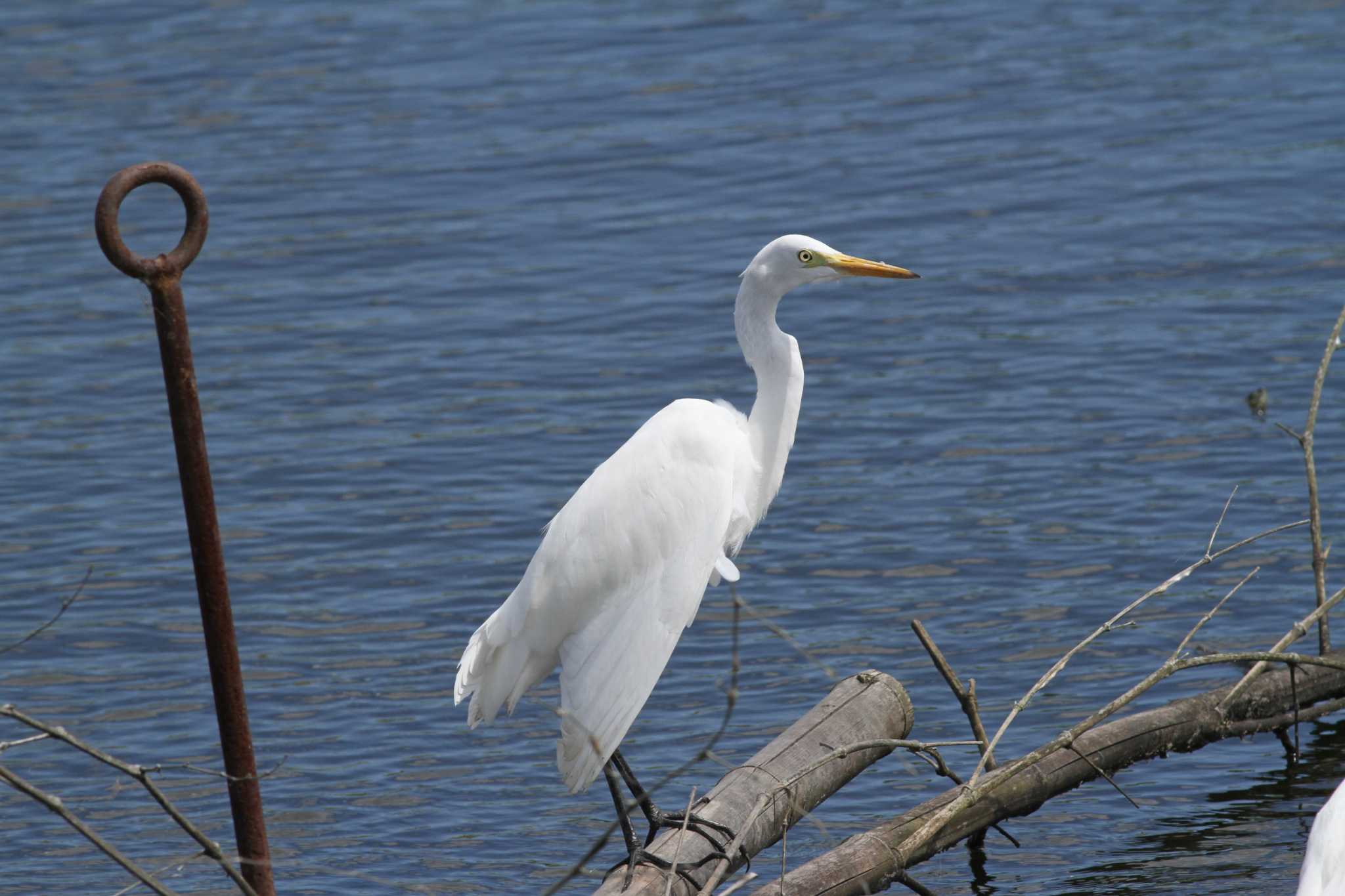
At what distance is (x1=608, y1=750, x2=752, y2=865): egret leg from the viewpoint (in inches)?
204

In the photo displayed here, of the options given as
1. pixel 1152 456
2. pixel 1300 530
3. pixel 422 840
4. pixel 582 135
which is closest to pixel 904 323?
pixel 1152 456

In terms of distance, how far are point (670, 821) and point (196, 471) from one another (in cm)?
199

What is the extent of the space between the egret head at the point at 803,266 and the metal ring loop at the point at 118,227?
6.90ft

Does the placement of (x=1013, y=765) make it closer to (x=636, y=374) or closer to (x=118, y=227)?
(x=118, y=227)

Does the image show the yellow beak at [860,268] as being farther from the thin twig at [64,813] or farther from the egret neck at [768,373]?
the thin twig at [64,813]

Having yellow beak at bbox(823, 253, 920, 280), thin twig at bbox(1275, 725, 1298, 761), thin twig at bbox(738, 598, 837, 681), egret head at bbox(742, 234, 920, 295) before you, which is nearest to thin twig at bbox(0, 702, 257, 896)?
thin twig at bbox(738, 598, 837, 681)

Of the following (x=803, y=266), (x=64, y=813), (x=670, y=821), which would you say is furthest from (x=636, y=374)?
(x=64, y=813)

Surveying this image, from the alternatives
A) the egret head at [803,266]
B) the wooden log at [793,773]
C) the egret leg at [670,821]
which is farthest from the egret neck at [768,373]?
the egret leg at [670,821]

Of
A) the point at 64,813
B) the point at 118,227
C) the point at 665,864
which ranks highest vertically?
the point at 118,227

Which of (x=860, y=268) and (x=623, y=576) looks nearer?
(x=623, y=576)

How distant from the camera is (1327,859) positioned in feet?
14.8

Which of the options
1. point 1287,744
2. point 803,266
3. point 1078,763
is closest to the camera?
point 1078,763

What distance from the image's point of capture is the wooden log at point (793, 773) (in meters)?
5.14

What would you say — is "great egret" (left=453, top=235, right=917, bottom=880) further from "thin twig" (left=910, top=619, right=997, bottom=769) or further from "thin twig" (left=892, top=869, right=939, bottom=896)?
"thin twig" (left=892, top=869, right=939, bottom=896)
